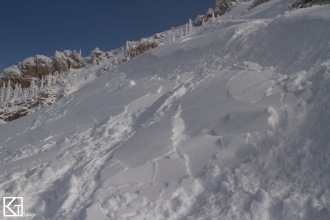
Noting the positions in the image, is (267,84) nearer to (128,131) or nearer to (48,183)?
(128,131)

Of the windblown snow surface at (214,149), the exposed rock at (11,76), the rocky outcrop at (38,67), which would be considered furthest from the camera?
the rocky outcrop at (38,67)

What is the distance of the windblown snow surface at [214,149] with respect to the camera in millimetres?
3209

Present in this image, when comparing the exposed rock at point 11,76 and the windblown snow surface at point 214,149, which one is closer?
the windblown snow surface at point 214,149

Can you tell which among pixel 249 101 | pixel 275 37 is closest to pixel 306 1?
pixel 275 37

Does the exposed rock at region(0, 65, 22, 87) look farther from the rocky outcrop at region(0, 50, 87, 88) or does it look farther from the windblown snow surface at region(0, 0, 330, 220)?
the windblown snow surface at region(0, 0, 330, 220)

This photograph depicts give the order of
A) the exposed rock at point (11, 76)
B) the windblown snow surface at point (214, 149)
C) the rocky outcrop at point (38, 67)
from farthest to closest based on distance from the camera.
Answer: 1. the rocky outcrop at point (38, 67)
2. the exposed rock at point (11, 76)
3. the windblown snow surface at point (214, 149)

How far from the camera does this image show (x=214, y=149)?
409 cm

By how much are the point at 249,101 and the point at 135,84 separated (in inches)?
248

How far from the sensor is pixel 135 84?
998 cm

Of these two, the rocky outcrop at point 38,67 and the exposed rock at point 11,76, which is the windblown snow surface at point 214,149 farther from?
the exposed rock at point 11,76

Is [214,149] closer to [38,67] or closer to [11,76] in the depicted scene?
[38,67]

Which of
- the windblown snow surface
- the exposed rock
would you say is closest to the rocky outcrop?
the exposed rock

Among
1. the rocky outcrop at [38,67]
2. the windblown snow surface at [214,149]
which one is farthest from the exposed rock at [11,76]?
the windblown snow surface at [214,149]

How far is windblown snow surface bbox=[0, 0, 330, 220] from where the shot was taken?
10.5ft
